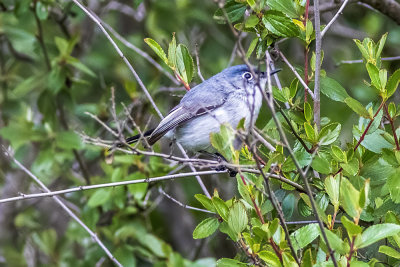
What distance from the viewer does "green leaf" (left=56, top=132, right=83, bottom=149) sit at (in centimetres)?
433

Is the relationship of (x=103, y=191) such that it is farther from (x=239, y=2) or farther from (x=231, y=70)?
(x=239, y=2)

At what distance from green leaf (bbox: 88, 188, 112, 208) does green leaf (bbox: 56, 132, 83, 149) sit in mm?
438

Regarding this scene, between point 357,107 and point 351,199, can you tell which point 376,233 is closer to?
point 351,199

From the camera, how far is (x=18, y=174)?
570 cm

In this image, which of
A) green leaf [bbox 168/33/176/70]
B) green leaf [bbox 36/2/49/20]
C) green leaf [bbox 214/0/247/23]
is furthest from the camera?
green leaf [bbox 36/2/49/20]

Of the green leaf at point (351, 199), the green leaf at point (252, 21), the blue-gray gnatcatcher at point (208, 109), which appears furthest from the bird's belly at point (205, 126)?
the green leaf at point (351, 199)

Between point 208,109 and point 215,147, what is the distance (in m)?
1.24

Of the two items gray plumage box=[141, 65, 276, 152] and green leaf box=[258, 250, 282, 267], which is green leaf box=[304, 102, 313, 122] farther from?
gray plumage box=[141, 65, 276, 152]

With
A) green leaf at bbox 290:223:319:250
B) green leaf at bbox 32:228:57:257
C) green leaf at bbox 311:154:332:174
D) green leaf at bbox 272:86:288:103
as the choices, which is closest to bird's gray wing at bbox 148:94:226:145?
green leaf at bbox 272:86:288:103

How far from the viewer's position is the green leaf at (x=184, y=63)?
3.04 m

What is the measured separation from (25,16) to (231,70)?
5.97 feet

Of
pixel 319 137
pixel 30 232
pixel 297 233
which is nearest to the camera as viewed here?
pixel 297 233

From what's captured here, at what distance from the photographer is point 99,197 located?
4055 millimetres

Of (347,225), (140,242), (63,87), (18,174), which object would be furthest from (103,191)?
(347,225)
